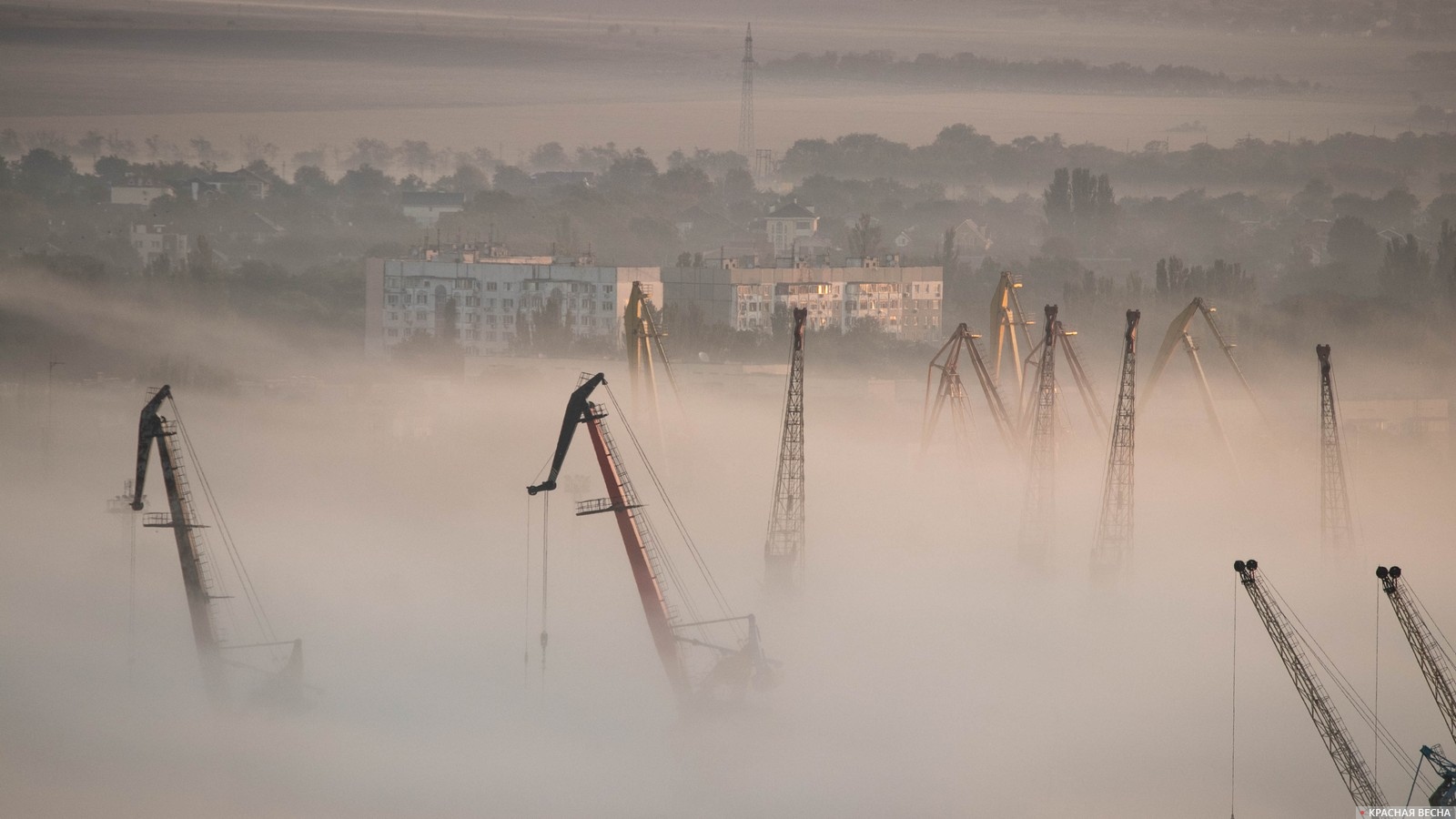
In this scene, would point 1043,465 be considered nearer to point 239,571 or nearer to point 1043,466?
point 1043,466

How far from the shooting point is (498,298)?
279ft

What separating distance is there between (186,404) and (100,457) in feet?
32.2

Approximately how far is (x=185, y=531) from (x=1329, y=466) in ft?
A: 96.0

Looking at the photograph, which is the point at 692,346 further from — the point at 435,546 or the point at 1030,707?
the point at 1030,707

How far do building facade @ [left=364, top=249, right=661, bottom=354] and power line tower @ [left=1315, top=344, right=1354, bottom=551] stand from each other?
36.8 m

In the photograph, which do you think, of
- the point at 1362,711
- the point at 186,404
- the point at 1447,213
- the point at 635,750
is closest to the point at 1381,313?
the point at 1447,213

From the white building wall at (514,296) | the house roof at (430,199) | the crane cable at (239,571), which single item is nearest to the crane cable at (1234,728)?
the crane cable at (239,571)

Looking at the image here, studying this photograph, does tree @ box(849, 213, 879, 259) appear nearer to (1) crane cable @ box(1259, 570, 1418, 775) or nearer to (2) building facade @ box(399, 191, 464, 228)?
(2) building facade @ box(399, 191, 464, 228)

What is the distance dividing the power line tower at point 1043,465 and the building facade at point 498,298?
1380 inches

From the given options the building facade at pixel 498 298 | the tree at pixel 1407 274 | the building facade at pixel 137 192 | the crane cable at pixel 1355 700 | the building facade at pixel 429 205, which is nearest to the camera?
the crane cable at pixel 1355 700

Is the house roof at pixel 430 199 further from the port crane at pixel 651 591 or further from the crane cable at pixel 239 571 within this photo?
the port crane at pixel 651 591

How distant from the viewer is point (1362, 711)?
129 feet

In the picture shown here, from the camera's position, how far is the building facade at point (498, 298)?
83.9 meters

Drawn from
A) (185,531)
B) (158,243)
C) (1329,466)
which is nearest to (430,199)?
(158,243)
